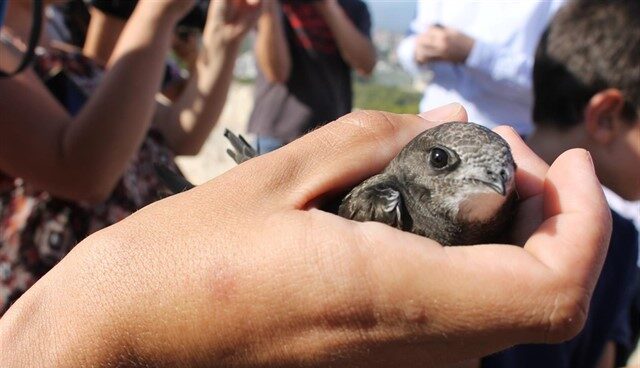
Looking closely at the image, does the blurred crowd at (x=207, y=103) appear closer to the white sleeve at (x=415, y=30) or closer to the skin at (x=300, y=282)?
the white sleeve at (x=415, y=30)

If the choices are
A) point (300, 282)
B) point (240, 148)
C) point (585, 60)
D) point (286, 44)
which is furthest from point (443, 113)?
point (286, 44)

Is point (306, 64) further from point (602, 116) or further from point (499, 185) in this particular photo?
point (499, 185)

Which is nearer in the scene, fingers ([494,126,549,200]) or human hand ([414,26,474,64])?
fingers ([494,126,549,200])

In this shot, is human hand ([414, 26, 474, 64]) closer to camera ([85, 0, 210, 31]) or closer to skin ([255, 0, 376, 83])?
skin ([255, 0, 376, 83])

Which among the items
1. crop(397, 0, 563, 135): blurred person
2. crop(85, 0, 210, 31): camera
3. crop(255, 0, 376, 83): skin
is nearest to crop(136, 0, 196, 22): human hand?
crop(85, 0, 210, 31): camera

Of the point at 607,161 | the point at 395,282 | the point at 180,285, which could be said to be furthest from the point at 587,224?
the point at 607,161
